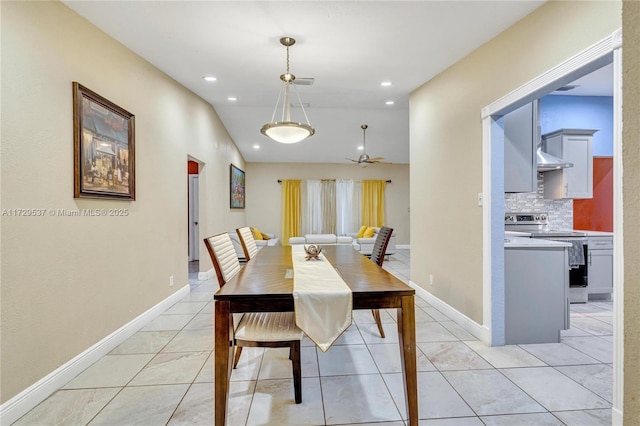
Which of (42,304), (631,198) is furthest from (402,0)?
(42,304)

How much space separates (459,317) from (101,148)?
3.45 m

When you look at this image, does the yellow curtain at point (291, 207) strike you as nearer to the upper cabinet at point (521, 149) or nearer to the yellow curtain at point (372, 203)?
the yellow curtain at point (372, 203)

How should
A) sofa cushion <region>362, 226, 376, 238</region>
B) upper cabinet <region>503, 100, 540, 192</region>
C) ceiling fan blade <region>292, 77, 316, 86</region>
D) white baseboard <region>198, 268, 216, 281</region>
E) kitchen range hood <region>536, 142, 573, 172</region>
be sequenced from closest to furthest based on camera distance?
upper cabinet <region>503, 100, 540, 192</region> → ceiling fan blade <region>292, 77, 316, 86</region> → kitchen range hood <region>536, 142, 573, 172</region> → white baseboard <region>198, 268, 216, 281</region> → sofa cushion <region>362, 226, 376, 238</region>

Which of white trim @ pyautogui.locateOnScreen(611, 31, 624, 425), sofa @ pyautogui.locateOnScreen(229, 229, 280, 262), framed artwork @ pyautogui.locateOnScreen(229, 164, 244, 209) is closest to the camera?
white trim @ pyautogui.locateOnScreen(611, 31, 624, 425)

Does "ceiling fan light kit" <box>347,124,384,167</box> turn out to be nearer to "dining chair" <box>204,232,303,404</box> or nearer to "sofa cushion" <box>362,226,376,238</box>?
"sofa cushion" <box>362,226,376,238</box>

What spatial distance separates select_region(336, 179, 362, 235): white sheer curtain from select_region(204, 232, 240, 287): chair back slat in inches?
250

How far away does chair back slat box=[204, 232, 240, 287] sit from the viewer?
71.1 inches

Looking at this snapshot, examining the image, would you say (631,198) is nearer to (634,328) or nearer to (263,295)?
(634,328)

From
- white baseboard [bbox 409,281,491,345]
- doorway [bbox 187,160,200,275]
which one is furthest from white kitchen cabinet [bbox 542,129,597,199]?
doorway [bbox 187,160,200,275]

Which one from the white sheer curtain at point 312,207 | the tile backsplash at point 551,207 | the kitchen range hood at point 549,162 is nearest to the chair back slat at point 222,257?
the kitchen range hood at point 549,162

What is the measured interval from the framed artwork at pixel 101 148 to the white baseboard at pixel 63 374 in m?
1.12

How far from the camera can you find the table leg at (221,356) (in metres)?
1.37

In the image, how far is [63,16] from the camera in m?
1.96

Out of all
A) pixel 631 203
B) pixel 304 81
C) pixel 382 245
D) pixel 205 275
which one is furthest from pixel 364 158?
pixel 631 203
